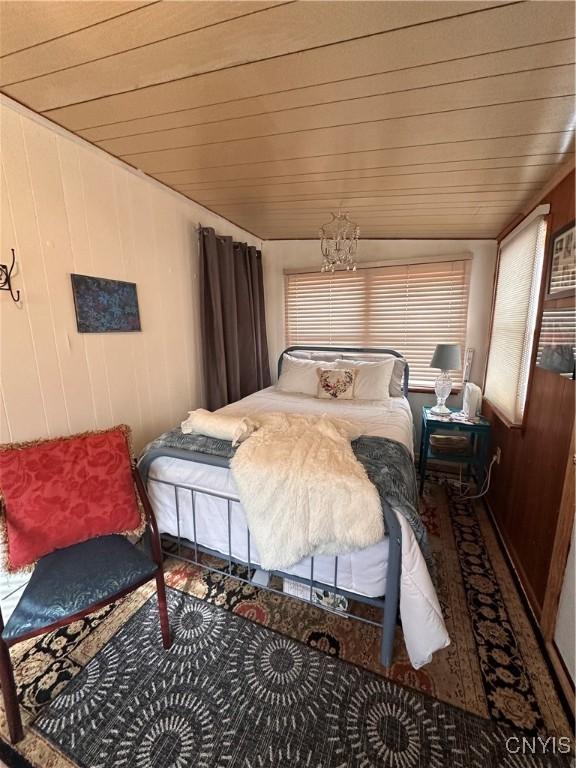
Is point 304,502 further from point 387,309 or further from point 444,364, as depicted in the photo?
point 387,309

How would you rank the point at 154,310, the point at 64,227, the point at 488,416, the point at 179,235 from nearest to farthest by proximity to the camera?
the point at 64,227
the point at 154,310
the point at 179,235
the point at 488,416

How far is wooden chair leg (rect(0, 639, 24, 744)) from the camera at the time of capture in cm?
105

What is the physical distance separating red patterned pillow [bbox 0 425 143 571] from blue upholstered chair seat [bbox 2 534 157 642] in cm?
6

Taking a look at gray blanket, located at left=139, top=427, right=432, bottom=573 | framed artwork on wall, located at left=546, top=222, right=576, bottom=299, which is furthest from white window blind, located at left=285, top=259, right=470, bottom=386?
gray blanket, located at left=139, top=427, right=432, bottom=573

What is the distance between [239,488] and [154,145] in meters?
1.78

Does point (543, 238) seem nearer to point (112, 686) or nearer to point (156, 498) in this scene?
point (156, 498)

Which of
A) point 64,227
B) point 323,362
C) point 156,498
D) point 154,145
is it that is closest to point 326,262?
point 323,362

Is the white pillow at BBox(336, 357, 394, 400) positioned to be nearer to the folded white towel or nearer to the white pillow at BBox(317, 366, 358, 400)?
the white pillow at BBox(317, 366, 358, 400)

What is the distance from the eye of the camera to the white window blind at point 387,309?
297 cm

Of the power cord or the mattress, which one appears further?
the power cord

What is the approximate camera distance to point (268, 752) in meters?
1.06

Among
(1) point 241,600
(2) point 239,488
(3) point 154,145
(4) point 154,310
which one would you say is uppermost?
(3) point 154,145

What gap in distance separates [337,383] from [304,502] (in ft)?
5.15

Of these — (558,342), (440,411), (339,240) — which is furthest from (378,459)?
(339,240)
